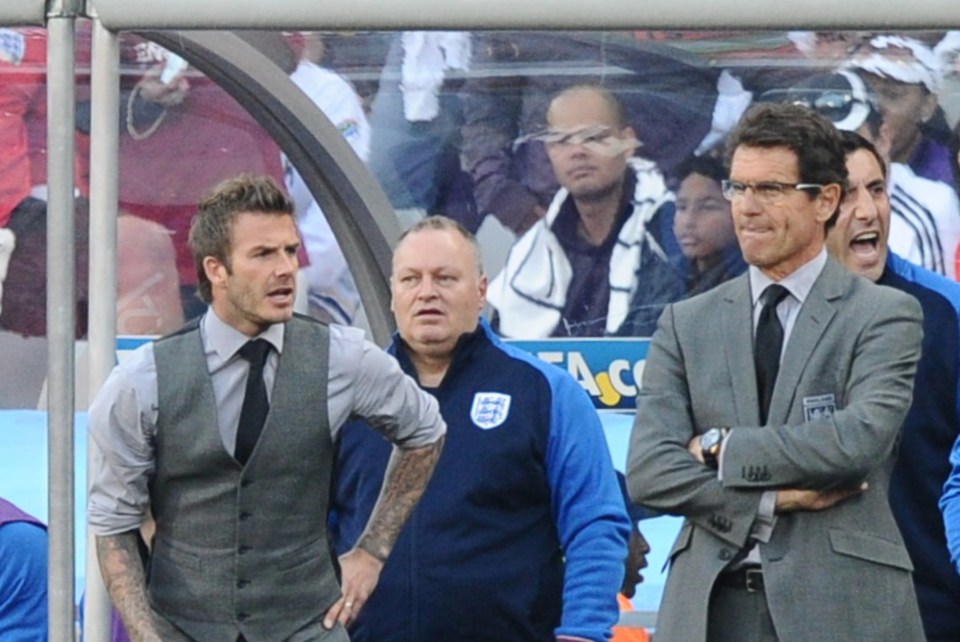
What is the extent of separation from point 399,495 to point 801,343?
784 millimetres

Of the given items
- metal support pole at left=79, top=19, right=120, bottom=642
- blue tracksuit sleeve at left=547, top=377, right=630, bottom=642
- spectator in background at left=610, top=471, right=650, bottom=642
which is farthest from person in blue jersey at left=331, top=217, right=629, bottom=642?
metal support pole at left=79, top=19, right=120, bottom=642

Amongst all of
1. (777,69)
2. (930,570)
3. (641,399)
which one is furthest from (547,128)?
(930,570)

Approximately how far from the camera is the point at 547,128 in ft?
13.9

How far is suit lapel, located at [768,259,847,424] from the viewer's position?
328 centimetres

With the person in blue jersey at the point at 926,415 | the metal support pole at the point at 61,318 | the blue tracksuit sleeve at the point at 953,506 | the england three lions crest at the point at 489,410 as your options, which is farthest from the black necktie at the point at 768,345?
the metal support pole at the point at 61,318

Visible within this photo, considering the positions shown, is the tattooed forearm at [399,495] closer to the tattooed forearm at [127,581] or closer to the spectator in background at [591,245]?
the tattooed forearm at [127,581]

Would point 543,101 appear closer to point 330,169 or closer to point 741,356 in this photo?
point 330,169

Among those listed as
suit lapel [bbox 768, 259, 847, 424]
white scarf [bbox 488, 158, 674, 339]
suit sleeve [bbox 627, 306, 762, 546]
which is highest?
white scarf [bbox 488, 158, 674, 339]

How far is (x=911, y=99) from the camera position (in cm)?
413

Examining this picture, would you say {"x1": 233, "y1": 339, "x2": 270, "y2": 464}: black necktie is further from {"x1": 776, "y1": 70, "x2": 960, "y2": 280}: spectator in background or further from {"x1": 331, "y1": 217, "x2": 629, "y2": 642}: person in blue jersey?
{"x1": 776, "y1": 70, "x2": 960, "y2": 280}: spectator in background

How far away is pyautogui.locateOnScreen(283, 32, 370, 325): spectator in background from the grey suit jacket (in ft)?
3.73

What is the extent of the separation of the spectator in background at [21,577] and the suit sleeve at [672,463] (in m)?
1.40

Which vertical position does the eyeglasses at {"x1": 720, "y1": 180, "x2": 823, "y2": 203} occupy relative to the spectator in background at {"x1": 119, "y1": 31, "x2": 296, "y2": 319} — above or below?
below

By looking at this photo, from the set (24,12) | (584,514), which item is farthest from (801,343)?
(24,12)
